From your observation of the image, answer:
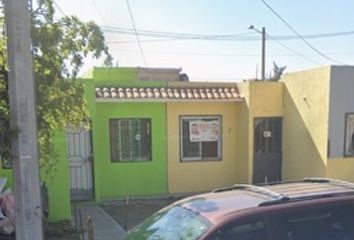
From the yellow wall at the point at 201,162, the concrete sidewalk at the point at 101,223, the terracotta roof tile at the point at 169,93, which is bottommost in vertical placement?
the concrete sidewalk at the point at 101,223

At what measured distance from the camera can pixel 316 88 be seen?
10344 mm

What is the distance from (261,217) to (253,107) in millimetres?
8335

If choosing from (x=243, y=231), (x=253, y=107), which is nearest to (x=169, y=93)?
(x=253, y=107)

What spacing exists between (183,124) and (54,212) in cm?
472

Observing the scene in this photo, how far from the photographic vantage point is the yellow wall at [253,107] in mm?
11227

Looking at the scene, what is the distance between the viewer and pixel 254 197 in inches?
141

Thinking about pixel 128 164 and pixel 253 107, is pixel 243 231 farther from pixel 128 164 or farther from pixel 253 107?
pixel 253 107

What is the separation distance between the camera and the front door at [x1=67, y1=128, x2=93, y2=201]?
10477 millimetres

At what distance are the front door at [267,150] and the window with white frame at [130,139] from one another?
129 inches

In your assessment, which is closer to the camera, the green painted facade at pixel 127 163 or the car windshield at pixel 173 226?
the car windshield at pixel 173 226

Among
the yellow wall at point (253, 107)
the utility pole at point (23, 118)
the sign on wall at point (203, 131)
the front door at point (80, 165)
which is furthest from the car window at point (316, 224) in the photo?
the sign on wall at point (203, 131)

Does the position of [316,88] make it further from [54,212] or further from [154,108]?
[54,212]

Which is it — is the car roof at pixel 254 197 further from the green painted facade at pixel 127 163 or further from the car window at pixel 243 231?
the green painted facade at pixel 127 163

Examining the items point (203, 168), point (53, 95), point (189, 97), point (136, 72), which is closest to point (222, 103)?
point (189, 97)
